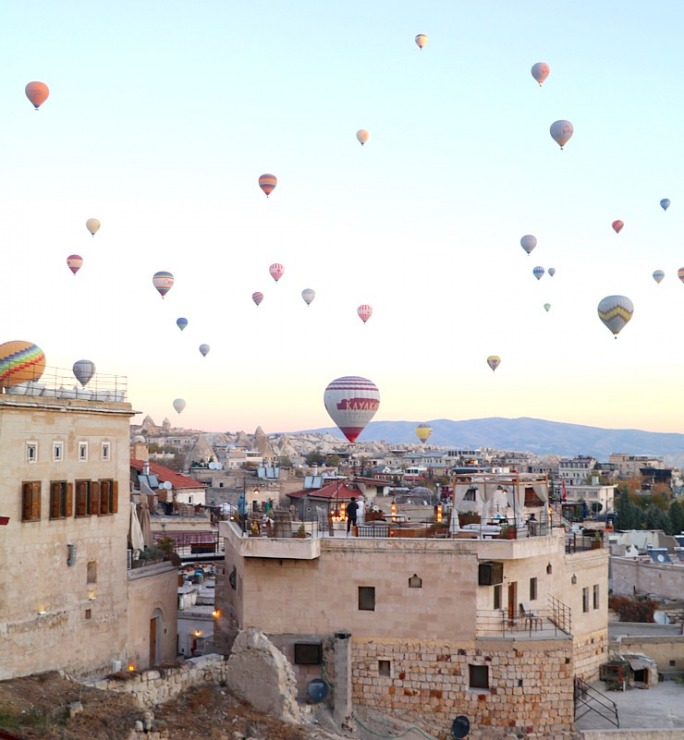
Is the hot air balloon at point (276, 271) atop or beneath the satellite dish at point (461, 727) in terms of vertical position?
atop

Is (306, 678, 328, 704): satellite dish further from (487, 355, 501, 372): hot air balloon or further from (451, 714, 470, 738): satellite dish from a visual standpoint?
(487, 355, 501, 372): hot air balloon

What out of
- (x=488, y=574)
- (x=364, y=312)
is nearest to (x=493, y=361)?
(x=364, y=312)

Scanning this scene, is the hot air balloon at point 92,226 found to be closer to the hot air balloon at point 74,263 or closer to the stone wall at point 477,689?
the hot air balloon at point 74,263

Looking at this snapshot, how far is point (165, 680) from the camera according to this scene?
2669 cm

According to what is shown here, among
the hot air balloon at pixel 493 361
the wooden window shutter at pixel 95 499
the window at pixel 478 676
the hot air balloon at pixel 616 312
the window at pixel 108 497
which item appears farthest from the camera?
the hot air balloon at pixel 493 361

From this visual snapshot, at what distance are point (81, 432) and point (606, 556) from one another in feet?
61.4

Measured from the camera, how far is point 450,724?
93.4 feet

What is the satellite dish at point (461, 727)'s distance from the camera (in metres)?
28.1

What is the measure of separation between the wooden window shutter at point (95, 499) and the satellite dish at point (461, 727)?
1199 centimetres

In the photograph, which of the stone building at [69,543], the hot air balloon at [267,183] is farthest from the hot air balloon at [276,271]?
the stone building at [69,543]

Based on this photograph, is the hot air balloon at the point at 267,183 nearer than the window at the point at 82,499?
No

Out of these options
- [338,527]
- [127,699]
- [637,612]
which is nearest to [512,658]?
[338,527]

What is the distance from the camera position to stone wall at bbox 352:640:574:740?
28.3 m

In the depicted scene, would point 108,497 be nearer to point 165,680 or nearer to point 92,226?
point 165,680
